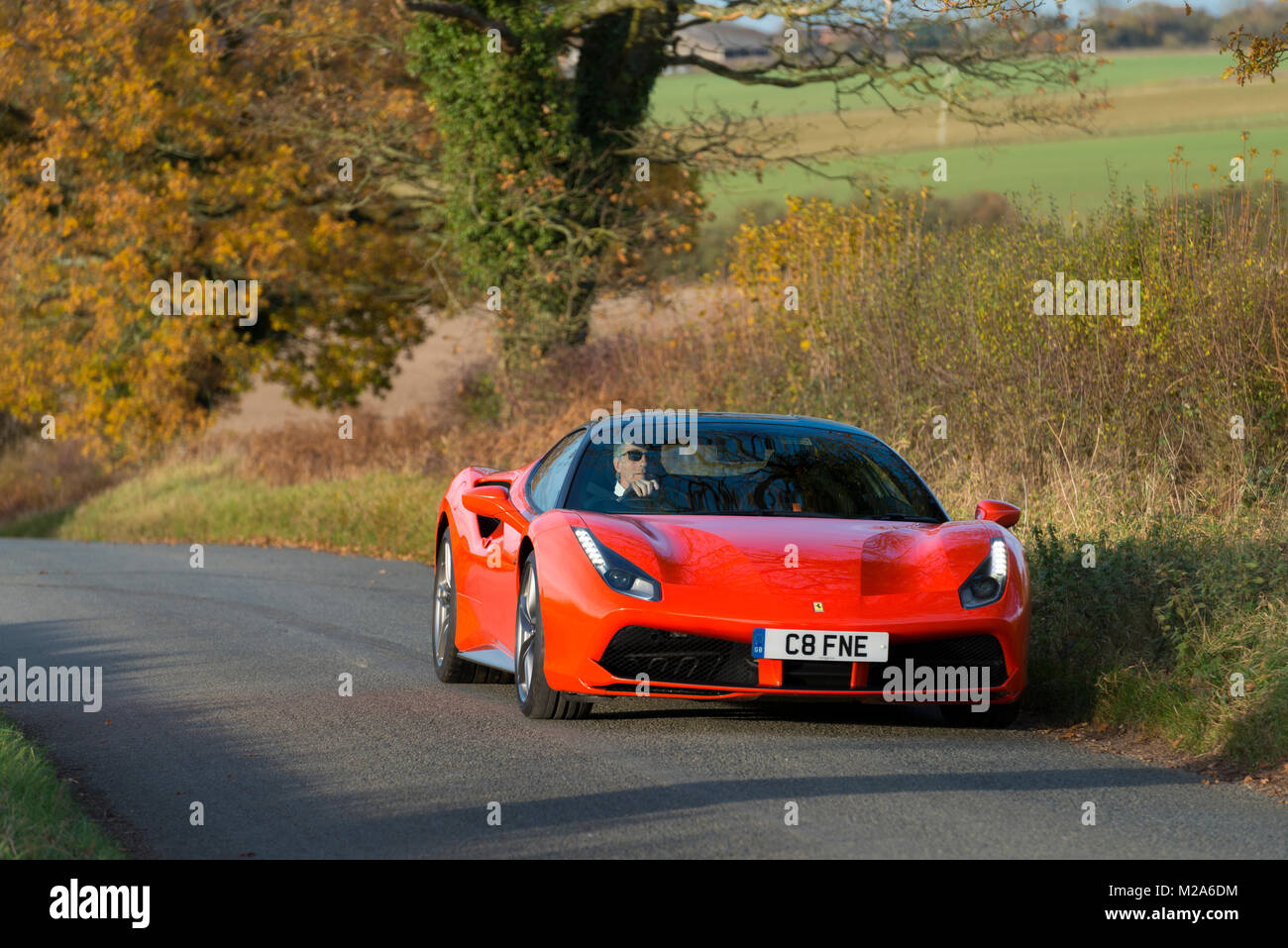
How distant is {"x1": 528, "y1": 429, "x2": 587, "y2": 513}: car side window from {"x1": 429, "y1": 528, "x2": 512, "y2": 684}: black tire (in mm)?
877

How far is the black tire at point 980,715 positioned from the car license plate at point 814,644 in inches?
35.2

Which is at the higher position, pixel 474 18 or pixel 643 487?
pixel 474 18

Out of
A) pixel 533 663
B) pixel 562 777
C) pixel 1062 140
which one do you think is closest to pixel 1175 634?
pixel 533 663

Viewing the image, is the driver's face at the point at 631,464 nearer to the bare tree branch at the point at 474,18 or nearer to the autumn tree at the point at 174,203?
the bare tree branch at the point at 474,18

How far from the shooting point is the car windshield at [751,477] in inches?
349

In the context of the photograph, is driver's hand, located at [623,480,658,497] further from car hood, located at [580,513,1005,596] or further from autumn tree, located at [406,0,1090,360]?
autumn tree, located at [406,0,1090,360]

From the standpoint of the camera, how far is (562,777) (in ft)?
23.7

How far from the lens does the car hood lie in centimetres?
800

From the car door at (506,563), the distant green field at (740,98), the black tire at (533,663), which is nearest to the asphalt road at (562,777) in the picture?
the black tire at (533,663)

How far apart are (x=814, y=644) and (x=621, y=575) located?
0.92 metres

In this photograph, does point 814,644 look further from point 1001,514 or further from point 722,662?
point 1001,514
